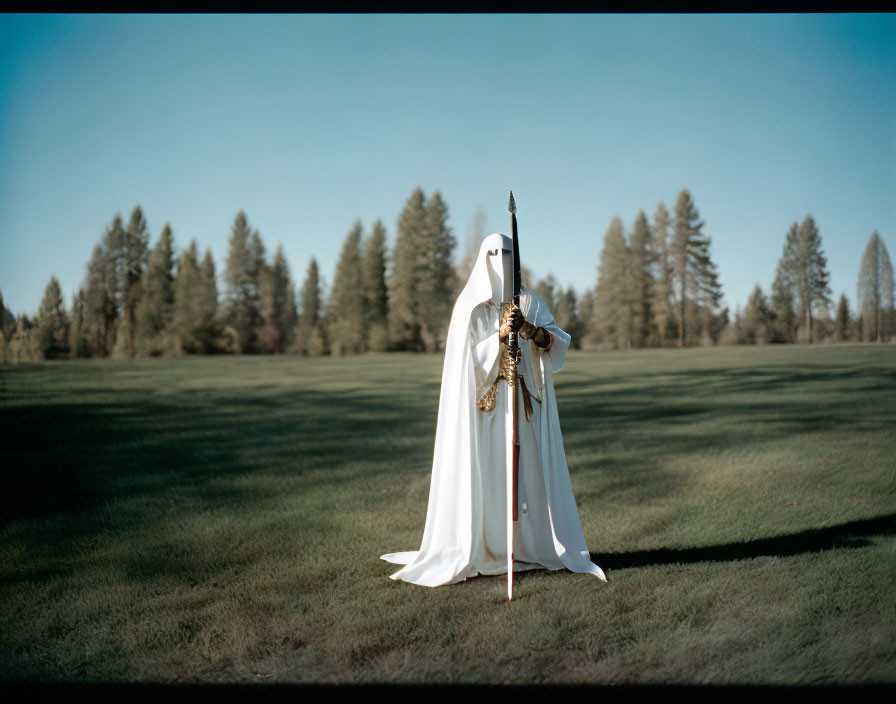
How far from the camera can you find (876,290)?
645cm

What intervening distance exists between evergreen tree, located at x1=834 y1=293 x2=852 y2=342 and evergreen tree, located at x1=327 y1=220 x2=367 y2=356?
5767 mm

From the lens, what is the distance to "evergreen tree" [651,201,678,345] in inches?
321

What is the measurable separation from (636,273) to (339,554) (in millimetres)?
A: 6017

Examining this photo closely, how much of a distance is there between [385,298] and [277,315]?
1.50 m

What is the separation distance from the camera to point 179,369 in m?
8.12

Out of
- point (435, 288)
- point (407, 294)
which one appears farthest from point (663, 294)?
point (407, 294)

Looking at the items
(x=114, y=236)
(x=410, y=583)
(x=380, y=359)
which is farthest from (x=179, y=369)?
(x=410, y=583)

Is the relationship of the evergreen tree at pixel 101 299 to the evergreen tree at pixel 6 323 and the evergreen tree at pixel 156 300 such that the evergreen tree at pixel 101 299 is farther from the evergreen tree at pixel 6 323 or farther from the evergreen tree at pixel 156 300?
the evergreen tree at pixel 6 323

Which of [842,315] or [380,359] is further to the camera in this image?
[380,359]

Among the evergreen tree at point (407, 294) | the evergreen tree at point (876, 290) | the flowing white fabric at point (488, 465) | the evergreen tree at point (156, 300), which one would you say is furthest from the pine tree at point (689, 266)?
the evergreen tree at point (156, 300)

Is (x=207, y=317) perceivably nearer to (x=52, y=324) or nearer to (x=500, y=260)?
(x=52, y=324)

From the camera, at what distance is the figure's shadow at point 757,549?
11.9 feet

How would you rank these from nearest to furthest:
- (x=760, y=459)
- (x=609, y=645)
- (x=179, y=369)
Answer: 1. (x=609, y=645)
2. (x=760, y=459)
3. (x=179, y=369)
